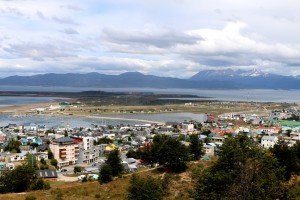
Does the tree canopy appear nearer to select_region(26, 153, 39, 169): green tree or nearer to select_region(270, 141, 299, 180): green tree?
select_region(26, 153, 39, 169): green tree

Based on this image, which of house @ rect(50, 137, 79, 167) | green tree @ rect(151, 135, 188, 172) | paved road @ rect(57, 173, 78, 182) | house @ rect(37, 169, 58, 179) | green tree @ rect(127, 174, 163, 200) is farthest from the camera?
house @ rect(50, 137, 79, 167)

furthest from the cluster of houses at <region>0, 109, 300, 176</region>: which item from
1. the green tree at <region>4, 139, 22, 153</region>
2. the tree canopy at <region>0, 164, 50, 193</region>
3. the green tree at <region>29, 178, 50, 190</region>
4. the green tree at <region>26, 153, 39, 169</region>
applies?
the tree canopy at <region>0, 164, 50, 193</region>

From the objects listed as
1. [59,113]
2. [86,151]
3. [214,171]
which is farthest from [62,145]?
[59,113]

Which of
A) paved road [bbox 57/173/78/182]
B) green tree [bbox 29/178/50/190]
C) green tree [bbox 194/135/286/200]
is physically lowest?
paved road [bbox 57/173/78/182]

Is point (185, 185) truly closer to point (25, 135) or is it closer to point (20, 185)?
point (20, 185)

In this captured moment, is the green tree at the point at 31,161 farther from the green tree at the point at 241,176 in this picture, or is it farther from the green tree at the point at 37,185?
the green tree at the point at 241,176

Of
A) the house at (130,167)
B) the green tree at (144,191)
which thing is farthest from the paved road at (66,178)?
the green tree at (144,191)
